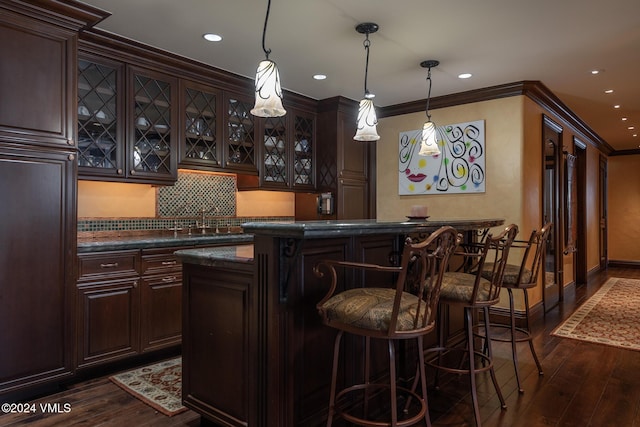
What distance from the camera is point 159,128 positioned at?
361 centimetres

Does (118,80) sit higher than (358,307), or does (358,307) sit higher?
(118,80)

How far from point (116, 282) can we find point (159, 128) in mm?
1375

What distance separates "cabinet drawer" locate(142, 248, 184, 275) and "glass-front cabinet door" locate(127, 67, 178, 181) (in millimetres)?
695

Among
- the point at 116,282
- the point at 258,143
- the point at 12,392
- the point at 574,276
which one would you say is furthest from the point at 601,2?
the point at 574,276

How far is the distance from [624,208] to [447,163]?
6.53 meters

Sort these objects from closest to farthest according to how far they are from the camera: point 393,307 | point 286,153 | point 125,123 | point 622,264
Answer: point 393,307 → point 125,123 → point 286,153 → point 622,264

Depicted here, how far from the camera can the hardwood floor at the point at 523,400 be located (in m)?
2.31

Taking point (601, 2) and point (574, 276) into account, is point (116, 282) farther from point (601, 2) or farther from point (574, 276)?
point (574, 276)

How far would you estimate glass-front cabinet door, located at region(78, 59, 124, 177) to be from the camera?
3.12m

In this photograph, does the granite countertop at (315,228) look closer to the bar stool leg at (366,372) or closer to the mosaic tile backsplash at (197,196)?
the bar stool leg at (366,372)

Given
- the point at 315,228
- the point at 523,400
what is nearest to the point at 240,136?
the point at 315,228

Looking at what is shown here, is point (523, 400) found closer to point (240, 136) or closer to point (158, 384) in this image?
point (158, 384)

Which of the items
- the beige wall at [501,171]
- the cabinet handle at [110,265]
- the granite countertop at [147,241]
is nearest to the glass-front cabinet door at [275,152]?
the granite countertop at [147,241]

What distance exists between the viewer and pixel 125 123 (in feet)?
11.0
